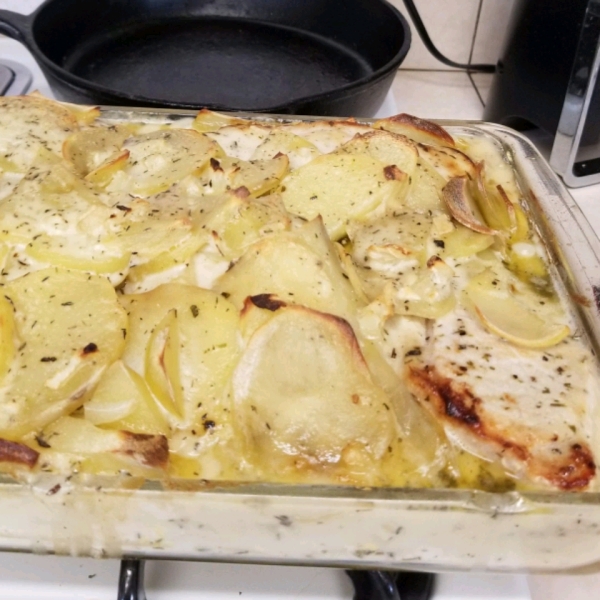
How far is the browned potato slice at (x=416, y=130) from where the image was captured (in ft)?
3.75

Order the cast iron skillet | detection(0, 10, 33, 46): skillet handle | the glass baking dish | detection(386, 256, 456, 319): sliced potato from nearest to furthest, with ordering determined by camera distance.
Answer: the glass baking dish, detection(386, 256, 456, 319): sliced potato, detection(0, 10, 33, 46): skillet handle, the cast iron skillet

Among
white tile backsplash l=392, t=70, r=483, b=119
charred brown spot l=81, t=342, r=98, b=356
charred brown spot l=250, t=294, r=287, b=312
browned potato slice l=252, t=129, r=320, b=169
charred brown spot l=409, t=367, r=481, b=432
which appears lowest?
white tile backsplash l=392, t=70, r=483, b=119

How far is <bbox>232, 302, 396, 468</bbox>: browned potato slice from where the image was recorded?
2.27 ft

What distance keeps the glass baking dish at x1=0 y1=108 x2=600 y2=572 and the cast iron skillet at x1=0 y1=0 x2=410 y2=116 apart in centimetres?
88

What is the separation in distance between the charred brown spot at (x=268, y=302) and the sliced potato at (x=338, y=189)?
24 centimetres

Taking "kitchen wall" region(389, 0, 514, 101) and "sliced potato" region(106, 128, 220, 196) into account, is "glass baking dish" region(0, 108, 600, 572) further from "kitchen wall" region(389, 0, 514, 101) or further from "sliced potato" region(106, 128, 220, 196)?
"kitchen wall" region(389, 0, 514, 101)

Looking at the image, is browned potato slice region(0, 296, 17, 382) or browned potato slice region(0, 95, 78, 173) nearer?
browned potato slice region(0, 296, 17, 382)

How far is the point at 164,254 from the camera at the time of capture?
0.86 metres

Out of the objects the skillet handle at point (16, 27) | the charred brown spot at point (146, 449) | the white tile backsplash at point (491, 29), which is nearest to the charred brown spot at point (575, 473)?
the charred brown spot at point (146, 449)

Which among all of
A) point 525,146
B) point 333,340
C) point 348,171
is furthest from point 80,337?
point 525,146

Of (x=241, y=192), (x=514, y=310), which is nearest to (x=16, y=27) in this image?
(x=241, y=192)

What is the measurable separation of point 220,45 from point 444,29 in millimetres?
720

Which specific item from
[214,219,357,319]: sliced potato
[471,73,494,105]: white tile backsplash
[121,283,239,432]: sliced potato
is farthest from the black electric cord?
[121,283,239,432]: sliced potato

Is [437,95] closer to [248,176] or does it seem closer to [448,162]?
[448,162]
